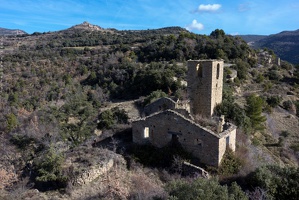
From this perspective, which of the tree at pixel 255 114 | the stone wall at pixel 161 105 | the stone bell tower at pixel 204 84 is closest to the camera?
the stone bell tower at pixel 204 84

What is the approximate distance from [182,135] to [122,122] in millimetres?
7013

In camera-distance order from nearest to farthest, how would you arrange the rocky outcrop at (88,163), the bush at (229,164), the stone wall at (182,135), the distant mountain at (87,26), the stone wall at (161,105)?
the rocky outcrop at (88,163) < the bush at (229,164) < the stone wall at (182,135) < the stone wall at (161,105) < the distant mountain at (87,26)

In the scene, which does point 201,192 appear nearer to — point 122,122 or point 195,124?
point 195,124

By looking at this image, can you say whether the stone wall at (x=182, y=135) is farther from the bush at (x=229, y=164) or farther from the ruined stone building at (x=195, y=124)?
the bush at (x=229, y=164)

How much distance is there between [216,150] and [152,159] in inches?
122

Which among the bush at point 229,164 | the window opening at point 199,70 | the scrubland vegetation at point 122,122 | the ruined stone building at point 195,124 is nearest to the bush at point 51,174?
the scrubland vegetation at point 122,122

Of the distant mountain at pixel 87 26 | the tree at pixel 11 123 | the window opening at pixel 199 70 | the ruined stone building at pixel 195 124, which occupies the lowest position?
the tree at pixel 11 123

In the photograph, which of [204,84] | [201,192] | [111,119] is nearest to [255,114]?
[204,84]

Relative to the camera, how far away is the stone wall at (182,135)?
11.4 metres

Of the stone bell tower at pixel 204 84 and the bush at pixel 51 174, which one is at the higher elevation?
the stone bell tower at pixel 204 84

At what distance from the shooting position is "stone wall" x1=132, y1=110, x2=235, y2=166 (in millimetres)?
11414

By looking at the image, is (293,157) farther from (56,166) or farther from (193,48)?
(193,48)

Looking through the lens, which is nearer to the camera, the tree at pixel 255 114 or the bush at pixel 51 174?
the bush at pixel 51 174

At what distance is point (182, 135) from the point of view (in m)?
12.2
